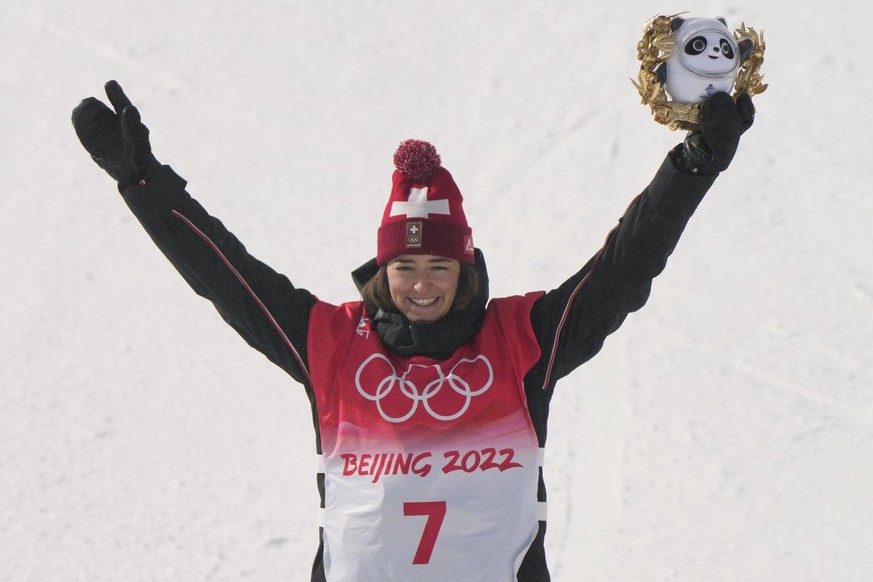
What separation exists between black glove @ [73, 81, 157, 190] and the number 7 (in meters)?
0.86

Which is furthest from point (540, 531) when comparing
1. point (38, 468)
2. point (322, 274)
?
point (322, 274)

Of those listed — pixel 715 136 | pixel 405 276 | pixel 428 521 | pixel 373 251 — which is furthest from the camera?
pixel 373 251

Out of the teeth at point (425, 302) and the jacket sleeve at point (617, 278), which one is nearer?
the jacket sleeve at point (617, 278)

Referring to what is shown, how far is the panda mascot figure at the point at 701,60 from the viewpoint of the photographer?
2.49m

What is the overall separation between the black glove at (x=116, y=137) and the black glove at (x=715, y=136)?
1062 mm

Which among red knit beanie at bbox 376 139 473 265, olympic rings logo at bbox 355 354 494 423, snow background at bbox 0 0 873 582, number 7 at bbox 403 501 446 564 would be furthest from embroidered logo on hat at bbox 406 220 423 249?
snow background at bbox 0 0 873 582

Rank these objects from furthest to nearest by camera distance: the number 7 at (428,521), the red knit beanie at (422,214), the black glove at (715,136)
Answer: the red knit beanie at (422,214) < the number 7 at (428,521) < the black glove at (715,136)

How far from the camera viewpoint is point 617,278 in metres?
2.55

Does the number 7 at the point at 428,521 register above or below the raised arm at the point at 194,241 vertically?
below

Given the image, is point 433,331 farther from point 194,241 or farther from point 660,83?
point 660,83

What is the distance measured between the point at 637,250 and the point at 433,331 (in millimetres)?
443

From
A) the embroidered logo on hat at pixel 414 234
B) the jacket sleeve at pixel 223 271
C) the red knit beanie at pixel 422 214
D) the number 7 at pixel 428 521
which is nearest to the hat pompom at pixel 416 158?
the red knit beanie at pixel 422 214

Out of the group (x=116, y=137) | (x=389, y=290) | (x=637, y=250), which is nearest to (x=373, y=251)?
(x=389, y=290)

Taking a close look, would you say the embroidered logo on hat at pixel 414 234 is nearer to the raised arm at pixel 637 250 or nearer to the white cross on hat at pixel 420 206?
the white cross on hat at pixel 420 206
